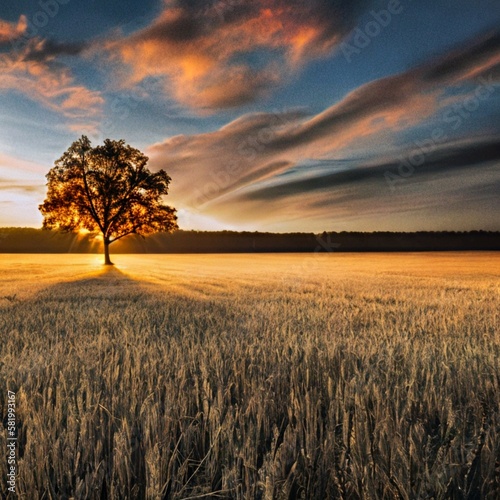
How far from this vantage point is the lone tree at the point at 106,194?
33469 mm

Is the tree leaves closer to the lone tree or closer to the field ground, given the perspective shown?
the lone tree

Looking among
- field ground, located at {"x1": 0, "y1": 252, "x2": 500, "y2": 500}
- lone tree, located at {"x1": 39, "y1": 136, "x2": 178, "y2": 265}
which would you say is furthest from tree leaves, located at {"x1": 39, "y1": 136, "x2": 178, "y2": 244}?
field ground, located at {"x1": 0, "y1": 252, "x2": 500, "y2": 500}

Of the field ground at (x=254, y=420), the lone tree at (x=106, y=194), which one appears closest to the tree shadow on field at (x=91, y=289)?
the field ground at (x=254, y=420)

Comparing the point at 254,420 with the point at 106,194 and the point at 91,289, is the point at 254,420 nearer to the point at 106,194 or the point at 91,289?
the point at 91,289

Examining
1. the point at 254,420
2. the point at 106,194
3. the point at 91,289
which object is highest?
the point at 106,194

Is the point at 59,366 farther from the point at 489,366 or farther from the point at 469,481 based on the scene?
the point at 489,366

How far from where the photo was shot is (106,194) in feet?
112

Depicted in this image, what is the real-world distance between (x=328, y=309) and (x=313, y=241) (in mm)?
111715

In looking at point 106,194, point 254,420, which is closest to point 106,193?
point 106,194

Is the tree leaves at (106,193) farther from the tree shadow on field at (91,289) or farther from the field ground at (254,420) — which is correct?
the field ground at (254,420)

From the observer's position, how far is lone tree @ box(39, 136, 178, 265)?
110 feet

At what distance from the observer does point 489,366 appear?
338cm

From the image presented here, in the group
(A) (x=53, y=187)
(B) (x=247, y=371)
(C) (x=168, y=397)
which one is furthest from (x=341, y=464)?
(A) (x=53, y=187)

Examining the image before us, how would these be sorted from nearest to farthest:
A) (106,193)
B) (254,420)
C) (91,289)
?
(254,420), (91,289), (106,193)
